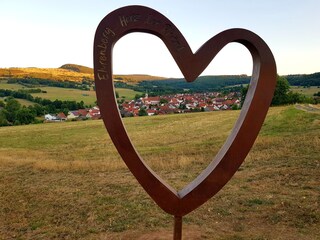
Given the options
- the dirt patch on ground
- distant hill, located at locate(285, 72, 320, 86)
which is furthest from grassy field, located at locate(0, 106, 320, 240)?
distant hill, located at locate(285, 72, 320, 86)

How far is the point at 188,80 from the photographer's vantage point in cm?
579

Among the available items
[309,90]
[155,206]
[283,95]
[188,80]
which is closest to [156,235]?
[155,206]

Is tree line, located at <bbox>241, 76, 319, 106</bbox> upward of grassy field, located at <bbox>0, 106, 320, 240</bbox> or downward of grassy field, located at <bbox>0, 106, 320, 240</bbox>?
upward

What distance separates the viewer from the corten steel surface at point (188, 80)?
542 centimetres

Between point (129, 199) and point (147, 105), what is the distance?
70.8m

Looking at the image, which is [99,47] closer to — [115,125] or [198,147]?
[115,125]

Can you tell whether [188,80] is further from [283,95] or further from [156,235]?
[283,95]

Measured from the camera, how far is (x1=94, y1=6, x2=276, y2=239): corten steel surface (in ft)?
17.8

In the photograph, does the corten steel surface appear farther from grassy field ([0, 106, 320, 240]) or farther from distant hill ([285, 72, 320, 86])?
distant hill ([285, 72, 320, 86])

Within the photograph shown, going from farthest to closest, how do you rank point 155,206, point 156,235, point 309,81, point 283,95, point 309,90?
point 309,81 → point 309,90 → point 283,95 → point 155,206 → point 156,235

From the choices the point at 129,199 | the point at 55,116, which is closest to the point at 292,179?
the point at 129,199

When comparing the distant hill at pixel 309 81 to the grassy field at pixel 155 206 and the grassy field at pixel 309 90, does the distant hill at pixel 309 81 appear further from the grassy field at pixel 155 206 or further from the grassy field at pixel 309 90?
the grassy field at pixel 155 206

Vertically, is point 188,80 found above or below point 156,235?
above

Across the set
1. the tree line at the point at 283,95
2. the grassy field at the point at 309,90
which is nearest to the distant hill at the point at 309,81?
the grassy field at the point at 309,90
